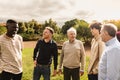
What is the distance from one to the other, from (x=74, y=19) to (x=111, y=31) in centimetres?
1973

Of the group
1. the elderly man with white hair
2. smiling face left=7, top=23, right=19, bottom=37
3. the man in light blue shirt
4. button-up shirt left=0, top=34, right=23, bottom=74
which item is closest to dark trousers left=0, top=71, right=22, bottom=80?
button-up shirt left=0, top=34, right=23, bottom=74

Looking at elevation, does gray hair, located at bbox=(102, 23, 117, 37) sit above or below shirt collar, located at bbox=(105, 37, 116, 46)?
above

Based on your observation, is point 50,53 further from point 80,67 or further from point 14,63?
point 14,63

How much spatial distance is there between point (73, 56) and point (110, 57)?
265cm

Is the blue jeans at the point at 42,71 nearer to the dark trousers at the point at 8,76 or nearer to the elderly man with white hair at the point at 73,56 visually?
the elderly man with white hair at the point at 73,56

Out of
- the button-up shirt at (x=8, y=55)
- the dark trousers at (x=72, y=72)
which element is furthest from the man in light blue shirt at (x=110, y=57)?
the dark trousers at (x=72, y=72)

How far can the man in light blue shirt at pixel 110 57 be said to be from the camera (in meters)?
4.60

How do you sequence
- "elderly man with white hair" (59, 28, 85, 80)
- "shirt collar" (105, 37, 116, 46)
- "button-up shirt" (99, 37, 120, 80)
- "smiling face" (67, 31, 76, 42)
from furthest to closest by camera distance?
"elderly man with white hair" (59, 28, 85, 80), "smiling face" (67, 31, 76, 42), "shirt collar" (105, 37, 116, 46), "button-up shirt" (99, 37, 120, 80)

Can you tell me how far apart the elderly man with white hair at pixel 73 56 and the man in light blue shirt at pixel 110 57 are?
239cm

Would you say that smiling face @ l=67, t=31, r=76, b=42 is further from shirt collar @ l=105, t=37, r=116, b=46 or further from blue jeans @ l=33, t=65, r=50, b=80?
shirt collar @ l=105, t=37, r=116, b=46

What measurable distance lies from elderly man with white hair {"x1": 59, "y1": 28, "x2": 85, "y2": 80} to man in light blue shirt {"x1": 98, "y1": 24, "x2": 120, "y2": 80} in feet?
7.83

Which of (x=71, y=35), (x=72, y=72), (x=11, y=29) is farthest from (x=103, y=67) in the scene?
(x=72, y=72)

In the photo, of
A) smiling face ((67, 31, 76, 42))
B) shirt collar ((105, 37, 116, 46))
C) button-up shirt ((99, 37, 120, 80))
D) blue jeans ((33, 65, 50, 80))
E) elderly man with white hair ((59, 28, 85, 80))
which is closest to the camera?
button-up shirt ((99, 37, 120, 80))

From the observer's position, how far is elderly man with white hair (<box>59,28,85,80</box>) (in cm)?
720
